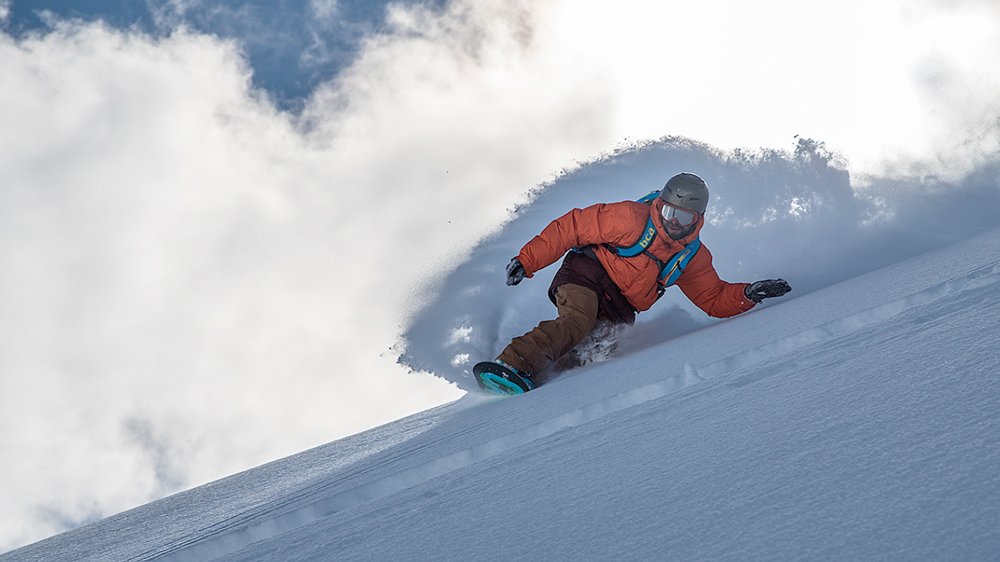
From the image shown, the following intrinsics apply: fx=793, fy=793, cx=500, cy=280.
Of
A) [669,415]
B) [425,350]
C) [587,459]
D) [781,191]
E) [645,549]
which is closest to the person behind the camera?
[645,549]

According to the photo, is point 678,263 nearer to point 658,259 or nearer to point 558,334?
point 658,259

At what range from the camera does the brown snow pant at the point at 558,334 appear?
17.4ft

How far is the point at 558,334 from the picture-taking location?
5.57 metres

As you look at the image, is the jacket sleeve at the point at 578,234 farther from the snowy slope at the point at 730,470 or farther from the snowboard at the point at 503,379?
the snowy slope at the point at 730,470

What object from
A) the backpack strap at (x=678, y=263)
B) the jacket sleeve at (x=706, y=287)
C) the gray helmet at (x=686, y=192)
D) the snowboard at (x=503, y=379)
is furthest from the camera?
the jacket sleeve at (x=706, y=287)

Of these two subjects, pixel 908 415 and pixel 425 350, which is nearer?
pixel 908 415

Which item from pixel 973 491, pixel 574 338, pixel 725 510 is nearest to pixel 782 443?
pixel 725 510

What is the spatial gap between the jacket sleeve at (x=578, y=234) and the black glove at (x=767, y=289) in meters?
1.04

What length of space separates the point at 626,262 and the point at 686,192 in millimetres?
718

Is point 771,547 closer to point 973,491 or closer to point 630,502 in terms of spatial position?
point 973,491

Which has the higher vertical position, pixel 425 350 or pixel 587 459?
pixel 425 350

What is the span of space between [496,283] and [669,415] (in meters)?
5.78

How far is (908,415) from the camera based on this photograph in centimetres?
136

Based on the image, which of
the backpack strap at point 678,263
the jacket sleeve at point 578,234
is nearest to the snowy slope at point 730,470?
the jacket sleeve at point 578,234
